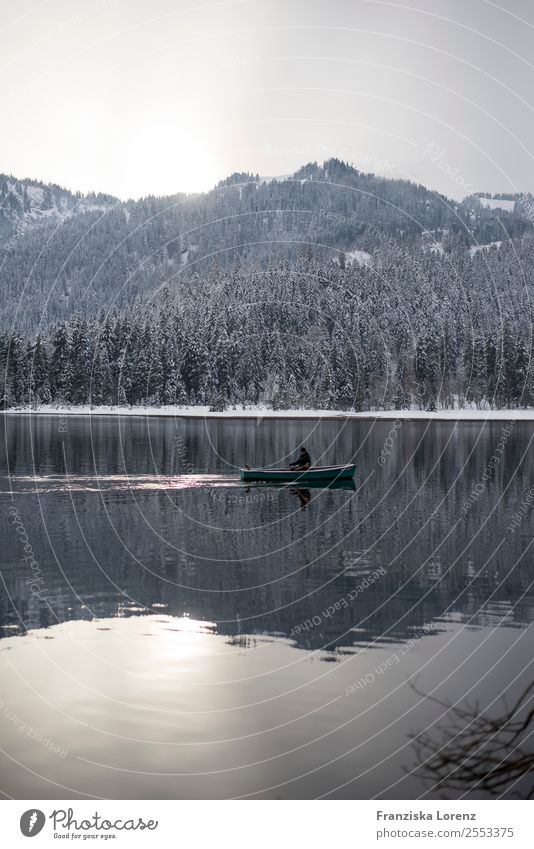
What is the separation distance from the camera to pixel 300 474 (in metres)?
56.9

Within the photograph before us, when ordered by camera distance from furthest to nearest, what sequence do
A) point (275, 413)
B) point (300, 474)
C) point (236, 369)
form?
point (236, 369) < point (275, 413) < point (300, 474)

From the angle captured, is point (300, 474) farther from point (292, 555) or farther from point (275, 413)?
point (275, 413)

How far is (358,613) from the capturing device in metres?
25.0

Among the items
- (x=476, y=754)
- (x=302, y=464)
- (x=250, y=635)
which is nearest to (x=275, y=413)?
(x=302, y=464)

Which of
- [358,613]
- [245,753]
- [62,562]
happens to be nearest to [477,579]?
[358,613]

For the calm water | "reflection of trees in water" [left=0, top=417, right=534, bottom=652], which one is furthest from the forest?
the calm water

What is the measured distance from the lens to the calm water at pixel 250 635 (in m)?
14.8

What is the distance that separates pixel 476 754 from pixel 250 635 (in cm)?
849

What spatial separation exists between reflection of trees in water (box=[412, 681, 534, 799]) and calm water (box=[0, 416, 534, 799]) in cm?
14

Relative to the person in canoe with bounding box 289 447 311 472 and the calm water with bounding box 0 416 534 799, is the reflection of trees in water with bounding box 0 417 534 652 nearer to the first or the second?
the calm water with bounding box 0 416 534 799

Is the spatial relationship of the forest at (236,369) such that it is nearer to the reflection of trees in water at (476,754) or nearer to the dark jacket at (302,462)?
the dark jacket at (302,462)

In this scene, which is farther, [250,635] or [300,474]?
[300,474]

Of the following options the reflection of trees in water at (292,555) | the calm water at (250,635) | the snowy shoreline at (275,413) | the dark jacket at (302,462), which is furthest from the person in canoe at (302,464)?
the snowy shoreline at (275,413)
